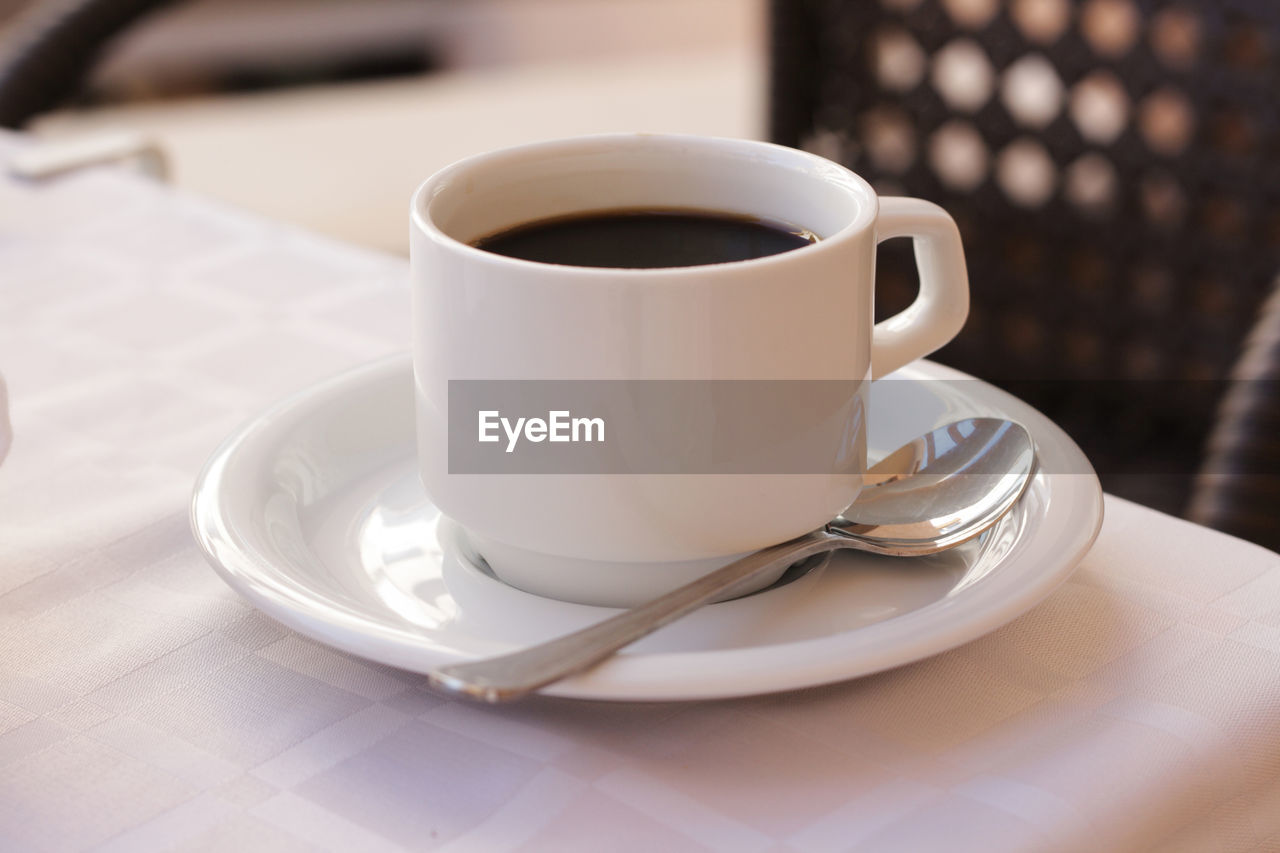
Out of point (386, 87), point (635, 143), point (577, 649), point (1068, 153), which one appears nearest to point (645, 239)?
point (635, 143)

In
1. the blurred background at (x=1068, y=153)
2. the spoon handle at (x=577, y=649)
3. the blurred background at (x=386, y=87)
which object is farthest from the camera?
the blurred background at (x=386, y=87)

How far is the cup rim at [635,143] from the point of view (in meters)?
0.28

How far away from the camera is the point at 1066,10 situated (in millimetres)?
1053

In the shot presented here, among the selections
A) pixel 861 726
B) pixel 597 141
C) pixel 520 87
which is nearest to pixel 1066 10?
pixel 597 141

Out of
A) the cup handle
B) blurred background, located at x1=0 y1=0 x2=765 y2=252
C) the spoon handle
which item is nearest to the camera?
the spoon handle

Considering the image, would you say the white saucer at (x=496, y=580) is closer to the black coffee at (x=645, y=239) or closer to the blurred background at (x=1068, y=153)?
the black coffee at (x=645, y=239)

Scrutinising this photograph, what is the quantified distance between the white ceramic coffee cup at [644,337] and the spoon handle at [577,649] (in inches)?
0.6

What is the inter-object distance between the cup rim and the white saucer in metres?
0.08

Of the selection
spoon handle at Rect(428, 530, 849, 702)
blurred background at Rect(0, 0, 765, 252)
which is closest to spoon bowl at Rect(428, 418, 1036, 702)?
spoon handle at Rect(428, 530, 849, 702)

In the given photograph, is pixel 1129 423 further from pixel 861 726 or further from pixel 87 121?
pixel 87 121

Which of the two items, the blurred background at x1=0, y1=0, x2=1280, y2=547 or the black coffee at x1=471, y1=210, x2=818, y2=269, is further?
the blurred background at x1=0, y1=0, x2=1280, y2=547

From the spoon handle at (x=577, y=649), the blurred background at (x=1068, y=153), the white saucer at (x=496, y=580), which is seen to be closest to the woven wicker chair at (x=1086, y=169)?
the blurred background at (x=1068, y=153)

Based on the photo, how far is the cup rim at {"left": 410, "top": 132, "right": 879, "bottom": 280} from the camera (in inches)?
11.2

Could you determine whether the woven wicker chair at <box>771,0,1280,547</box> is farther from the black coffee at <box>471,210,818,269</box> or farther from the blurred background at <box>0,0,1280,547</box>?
the black coffee at <box>471,210,818,269</box>
